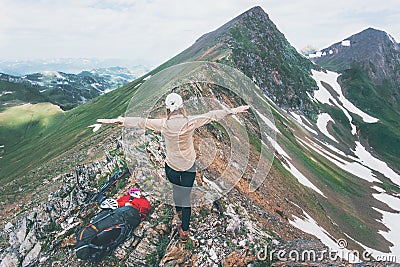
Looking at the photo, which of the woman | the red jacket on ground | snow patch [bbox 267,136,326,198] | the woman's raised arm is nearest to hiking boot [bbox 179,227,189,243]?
the red jacket on ground

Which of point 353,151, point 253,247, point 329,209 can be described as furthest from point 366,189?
point 253,247

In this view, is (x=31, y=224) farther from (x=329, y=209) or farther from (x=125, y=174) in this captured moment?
(x=329, y=209)

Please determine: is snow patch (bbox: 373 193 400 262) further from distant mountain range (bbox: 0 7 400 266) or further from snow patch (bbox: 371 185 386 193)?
snow patch (bbox: 371 185 386 193)

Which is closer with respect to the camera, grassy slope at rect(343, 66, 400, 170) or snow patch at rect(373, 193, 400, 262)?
snow patch at rect(373, 193, 400, 262)

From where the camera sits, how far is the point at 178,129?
912 cm

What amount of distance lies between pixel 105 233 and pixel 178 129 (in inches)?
218

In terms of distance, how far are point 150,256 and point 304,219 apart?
23.0 meters

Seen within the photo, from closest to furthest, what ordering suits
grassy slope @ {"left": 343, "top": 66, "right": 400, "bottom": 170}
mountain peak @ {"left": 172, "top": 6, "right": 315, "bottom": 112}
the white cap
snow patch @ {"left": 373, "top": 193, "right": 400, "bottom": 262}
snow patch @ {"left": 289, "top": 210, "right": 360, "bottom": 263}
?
the white cap
snow patch @ {"left": 289, "top": 210, "right": 360, "bottom": 263}
snow patch @ {"left": 373, "top": 193, "right": 400, "bottom": 262}
mountain peak @ {"left": 172, "top": 6, "right": 315, "bottom": 112}
grassy slope @ {"left": 343, "top": 66, "right": 400, "bottom": 170}

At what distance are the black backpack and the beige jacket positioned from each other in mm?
3794

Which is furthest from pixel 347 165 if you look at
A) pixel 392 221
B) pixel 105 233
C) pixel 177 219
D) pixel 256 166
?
pixel 105 233

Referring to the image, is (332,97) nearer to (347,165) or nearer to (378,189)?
(347,165)

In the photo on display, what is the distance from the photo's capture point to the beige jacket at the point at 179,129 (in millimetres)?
9141

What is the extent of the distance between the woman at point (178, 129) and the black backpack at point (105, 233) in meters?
2.90

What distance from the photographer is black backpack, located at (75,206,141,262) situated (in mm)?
11547
